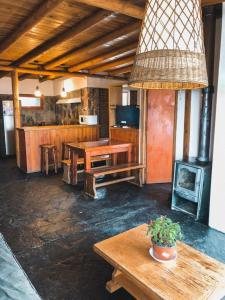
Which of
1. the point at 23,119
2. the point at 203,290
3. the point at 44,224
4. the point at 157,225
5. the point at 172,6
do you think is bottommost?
the point at 44,224

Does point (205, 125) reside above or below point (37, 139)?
above

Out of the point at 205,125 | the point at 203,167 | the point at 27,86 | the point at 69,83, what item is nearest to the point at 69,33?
the point at 205,125

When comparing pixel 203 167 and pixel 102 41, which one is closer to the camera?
pixel 203 167

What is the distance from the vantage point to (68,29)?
13.0ft

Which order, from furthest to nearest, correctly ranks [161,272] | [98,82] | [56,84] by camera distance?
[56,84] < [98,82] < [161,272]

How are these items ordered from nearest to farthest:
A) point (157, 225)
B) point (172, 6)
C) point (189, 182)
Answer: point (172, 6) → point (157, 225) → point (189, 182)

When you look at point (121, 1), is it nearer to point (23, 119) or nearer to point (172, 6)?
point (172, 6)

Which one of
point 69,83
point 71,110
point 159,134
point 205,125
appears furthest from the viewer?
point 71,110

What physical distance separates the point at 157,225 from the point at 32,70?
19.8ft

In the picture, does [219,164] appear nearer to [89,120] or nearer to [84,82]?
[89,120]

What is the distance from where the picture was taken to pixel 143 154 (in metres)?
4.84

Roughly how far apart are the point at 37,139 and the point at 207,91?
4.27 meters

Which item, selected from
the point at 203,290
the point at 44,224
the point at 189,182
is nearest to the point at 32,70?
the point at 44,224

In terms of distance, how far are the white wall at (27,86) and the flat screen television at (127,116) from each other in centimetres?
478
